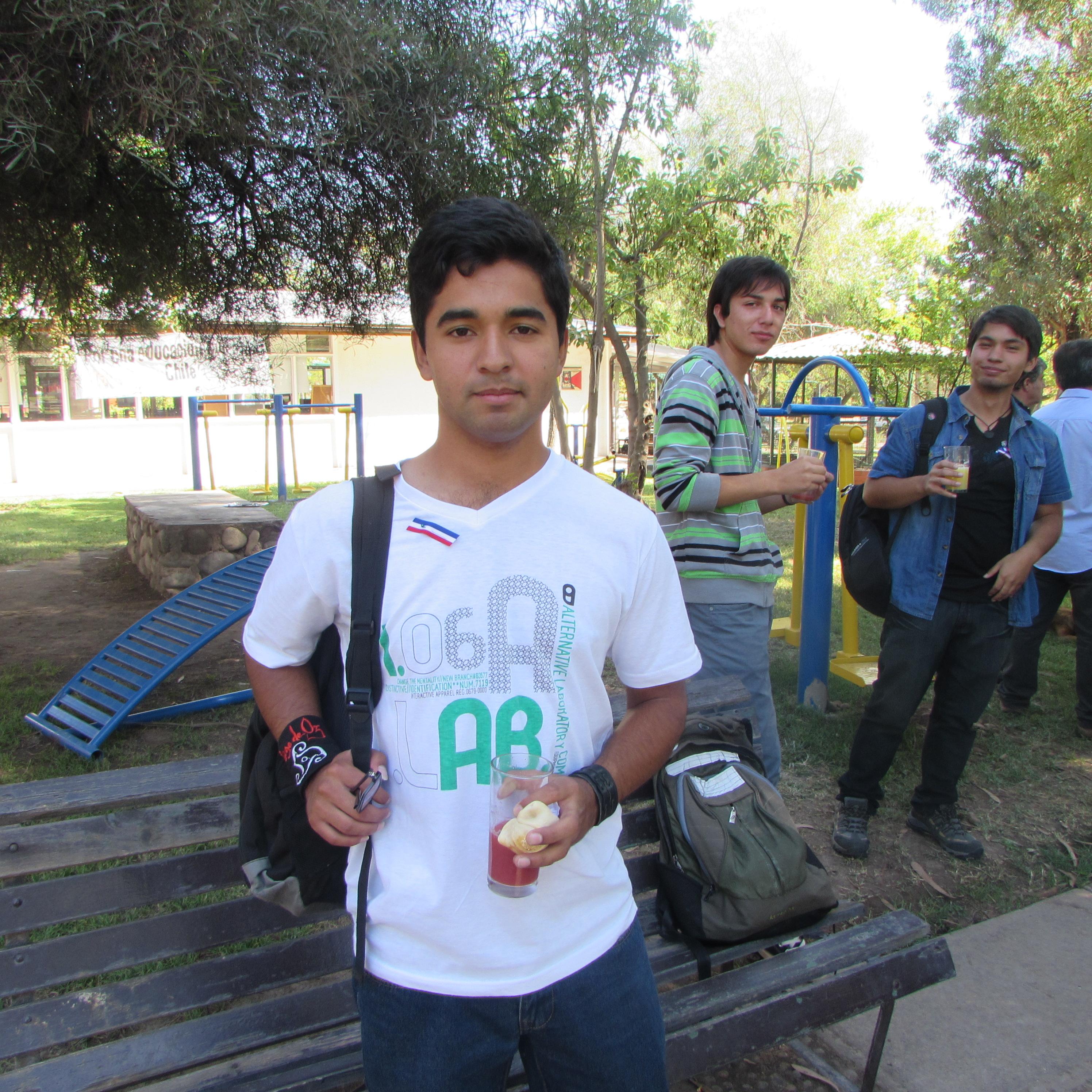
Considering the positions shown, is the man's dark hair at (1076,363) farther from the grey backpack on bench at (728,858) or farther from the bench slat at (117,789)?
the bench slat at (117,789)

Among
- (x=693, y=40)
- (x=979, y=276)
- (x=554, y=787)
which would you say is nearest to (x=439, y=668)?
(x=554, y=787)

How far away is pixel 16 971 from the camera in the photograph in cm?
176

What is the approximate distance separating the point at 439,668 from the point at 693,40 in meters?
7.48

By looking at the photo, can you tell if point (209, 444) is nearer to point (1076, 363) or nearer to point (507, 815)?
point (1076, 363)

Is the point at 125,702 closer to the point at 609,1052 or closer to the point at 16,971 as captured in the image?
the point at 16,971

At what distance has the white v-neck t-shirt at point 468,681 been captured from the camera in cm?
131

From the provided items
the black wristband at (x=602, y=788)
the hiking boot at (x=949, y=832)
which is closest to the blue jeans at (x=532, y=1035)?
the black wristband at (x=602, y=788)

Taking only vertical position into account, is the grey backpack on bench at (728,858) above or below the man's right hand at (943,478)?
below

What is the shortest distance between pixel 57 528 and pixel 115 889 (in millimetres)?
12061

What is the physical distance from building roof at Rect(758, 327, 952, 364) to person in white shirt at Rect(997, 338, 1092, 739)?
1093cm

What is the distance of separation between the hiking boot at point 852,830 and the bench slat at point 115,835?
99.9 inches

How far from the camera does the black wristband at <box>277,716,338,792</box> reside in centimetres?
135

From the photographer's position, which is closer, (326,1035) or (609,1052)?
(609,1052)

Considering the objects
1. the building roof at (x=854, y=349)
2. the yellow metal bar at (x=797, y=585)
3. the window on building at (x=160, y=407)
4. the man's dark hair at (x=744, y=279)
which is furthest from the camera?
the window on building at (x=160, y=407)
